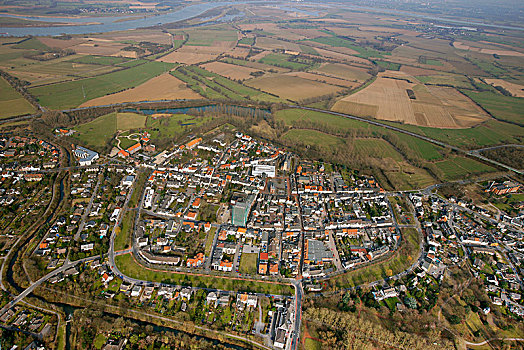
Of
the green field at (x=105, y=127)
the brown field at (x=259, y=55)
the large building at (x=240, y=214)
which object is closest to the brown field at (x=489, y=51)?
the brown field at (x=259, y=55)

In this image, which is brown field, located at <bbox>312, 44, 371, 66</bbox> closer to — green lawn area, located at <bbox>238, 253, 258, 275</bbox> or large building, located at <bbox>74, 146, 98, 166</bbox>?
large building, located at <bbox>74, 146, 98, 166</bbox>

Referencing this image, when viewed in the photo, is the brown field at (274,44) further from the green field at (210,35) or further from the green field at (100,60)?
the green field at (100,60)

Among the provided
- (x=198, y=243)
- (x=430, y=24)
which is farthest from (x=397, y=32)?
(x=198, y=243)

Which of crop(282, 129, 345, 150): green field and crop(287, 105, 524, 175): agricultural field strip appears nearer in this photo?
crop(287, 105, 524, 175): agricultural field strip

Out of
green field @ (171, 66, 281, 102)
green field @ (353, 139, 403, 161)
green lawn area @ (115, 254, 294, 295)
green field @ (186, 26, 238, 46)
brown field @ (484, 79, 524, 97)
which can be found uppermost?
brown field @ (484, 79, 524, 97)

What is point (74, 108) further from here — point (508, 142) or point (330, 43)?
point (330, 43)

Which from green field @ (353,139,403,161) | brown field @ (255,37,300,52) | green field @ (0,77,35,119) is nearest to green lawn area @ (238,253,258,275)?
green field @ (353,139,403,161)
